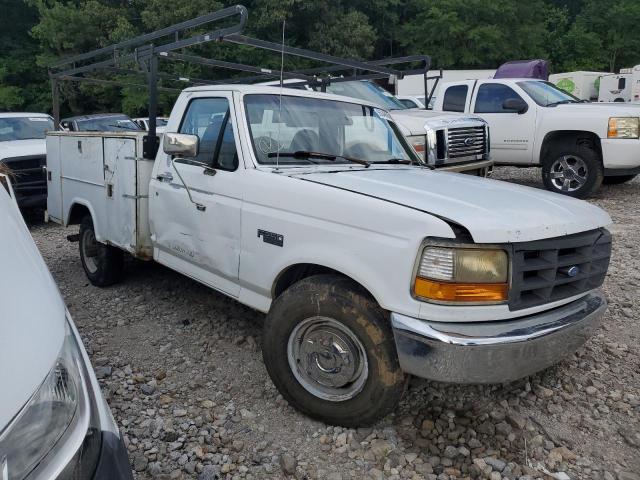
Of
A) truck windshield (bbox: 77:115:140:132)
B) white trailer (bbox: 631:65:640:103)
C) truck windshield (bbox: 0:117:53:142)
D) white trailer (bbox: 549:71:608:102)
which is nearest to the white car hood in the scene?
truck windshield (bbox: 0:117:53:142)

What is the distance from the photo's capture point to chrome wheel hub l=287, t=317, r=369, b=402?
9.21ft

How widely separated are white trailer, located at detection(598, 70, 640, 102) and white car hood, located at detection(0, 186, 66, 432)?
2340 centimetres

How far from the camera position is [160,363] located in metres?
3.79

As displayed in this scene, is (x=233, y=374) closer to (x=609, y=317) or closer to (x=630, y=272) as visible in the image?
(x=609, y=317)

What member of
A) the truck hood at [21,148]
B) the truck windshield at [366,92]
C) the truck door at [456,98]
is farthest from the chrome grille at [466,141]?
the truck hood at [21,148]

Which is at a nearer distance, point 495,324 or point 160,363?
point 495,324

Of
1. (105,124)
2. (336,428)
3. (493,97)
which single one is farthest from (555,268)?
(105,124)

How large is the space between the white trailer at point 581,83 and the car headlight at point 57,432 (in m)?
26.0

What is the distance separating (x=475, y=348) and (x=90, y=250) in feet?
13.8

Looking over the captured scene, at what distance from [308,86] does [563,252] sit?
491cm

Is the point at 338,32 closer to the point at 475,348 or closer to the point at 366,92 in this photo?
the point at 366,92

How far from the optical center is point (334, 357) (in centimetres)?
286

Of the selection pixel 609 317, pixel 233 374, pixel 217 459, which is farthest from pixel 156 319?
pixel 609 317

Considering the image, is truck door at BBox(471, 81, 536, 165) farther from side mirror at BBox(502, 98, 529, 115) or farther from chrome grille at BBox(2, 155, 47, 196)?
chrome grille at BBox(2, 155, 47, 196)
